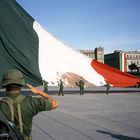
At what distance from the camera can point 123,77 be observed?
18.7 meters

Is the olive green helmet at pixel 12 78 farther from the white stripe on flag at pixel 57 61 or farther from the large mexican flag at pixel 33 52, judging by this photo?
the white stripe on flag at pixel 57 61

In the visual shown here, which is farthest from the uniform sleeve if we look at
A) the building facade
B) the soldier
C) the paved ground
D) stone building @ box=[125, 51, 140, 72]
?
stone building @ box=[125, 51, 140, 72]

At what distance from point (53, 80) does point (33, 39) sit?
1.96 m

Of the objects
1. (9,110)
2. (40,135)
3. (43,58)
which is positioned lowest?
(40,135)

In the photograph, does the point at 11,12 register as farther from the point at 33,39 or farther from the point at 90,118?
the point at 90,118

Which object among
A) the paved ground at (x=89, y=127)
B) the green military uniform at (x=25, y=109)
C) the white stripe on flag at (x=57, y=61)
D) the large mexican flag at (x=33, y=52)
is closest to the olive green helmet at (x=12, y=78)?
the green military uniform at (x=25, y=109)

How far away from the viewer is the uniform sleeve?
3.40 metres

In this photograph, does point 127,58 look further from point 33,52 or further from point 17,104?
point 17,104

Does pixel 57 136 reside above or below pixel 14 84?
below

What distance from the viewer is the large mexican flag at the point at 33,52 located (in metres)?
12.9

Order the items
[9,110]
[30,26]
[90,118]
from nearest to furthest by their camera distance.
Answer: [9,110]
[90,118]
[30,26]

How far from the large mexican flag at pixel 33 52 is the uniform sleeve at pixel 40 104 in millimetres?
8936

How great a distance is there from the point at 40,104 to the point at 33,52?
10106mm

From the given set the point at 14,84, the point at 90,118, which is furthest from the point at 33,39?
the point at 14,84
